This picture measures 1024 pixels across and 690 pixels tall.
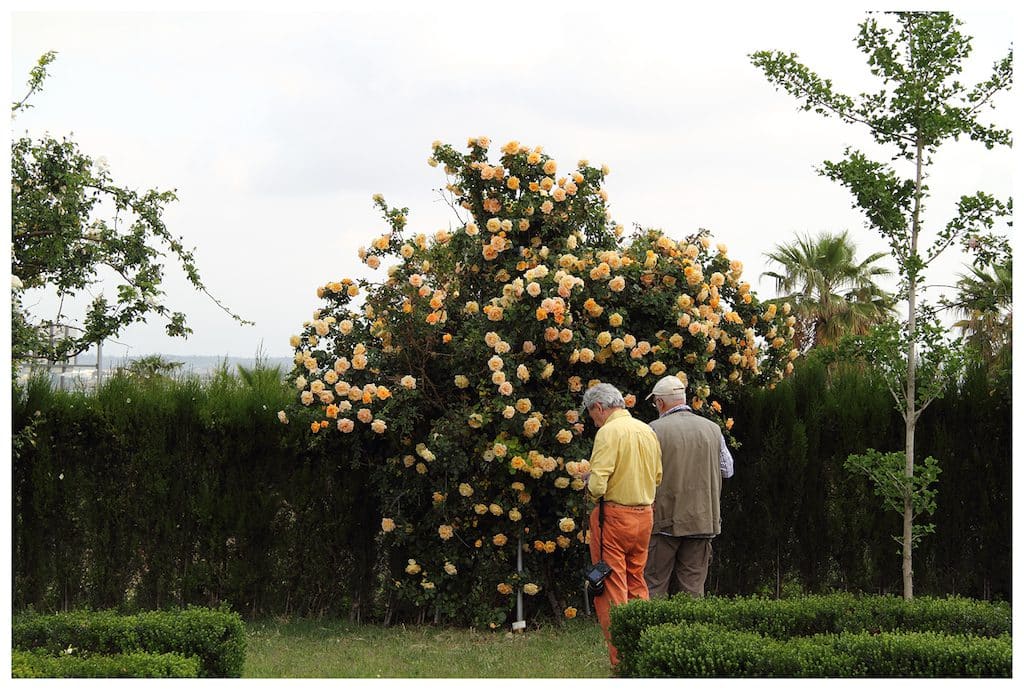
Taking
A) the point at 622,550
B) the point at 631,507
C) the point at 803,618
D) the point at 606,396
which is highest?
the point at 606,396

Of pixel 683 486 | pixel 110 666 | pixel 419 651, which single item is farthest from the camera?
pixel 419 651

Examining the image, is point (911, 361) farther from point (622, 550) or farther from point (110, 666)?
point (110, 666)

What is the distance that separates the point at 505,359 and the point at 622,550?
Answer: 1.58 metres

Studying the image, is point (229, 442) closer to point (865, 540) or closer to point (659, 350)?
point (659, 350)

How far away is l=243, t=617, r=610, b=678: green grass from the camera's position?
21.6 feet

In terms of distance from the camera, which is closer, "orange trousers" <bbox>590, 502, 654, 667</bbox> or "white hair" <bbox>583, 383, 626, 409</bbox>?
"orange trousers" <bbox>590, 502, 654, 667</bbox>

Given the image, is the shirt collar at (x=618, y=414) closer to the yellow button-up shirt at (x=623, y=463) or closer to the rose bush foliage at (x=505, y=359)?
the yellow button-up shirt at (x=623, y=463)

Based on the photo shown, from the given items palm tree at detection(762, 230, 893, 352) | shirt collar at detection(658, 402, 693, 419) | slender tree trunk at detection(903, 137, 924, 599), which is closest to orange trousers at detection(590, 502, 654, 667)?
shirt collar at detection(658, 402, 693, 419)

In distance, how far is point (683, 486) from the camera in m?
6.96

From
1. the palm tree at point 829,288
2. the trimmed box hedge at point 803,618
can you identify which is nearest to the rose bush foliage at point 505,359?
the trimmed box hedge at point 803,618

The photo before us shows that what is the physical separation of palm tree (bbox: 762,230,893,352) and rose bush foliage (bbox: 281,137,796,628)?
38.8 ft

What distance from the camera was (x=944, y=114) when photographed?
751 cm

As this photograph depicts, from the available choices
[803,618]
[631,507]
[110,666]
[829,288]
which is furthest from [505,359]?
[829,288]

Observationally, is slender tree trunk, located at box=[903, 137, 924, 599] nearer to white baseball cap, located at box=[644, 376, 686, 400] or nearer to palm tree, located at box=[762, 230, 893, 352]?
white baseball cap, located at box=[644, 376, 686, 400]
